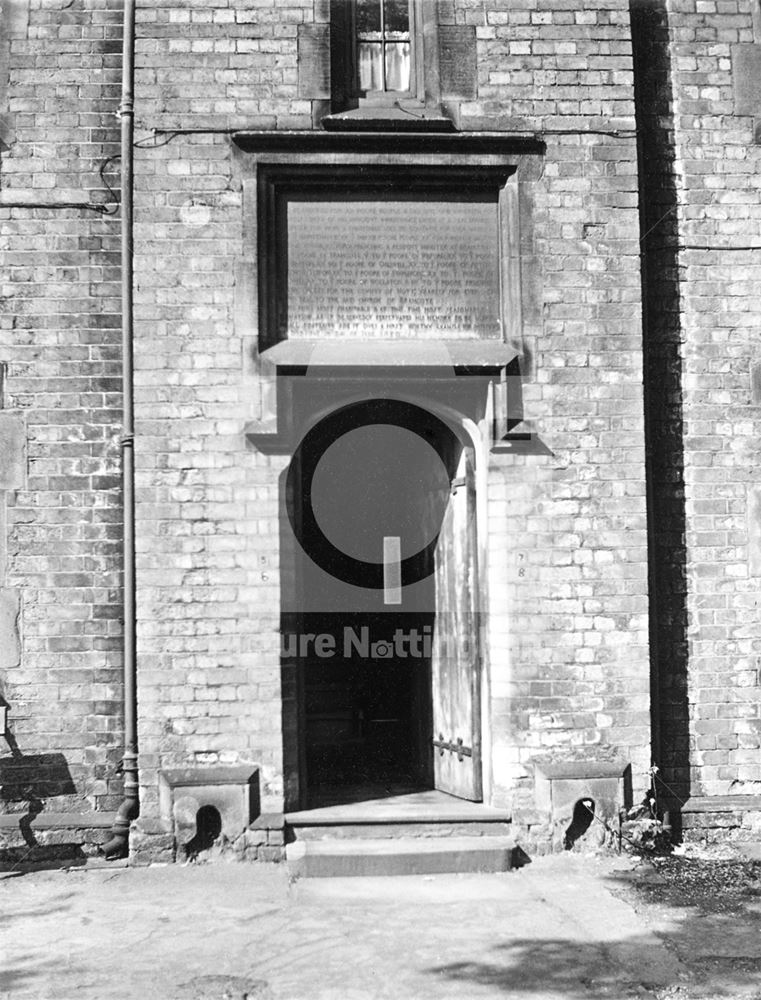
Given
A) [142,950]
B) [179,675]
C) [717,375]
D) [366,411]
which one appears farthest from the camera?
[366,411]

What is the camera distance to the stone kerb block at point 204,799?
22.0ft

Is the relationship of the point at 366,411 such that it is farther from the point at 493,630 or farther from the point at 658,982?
the point at 658,982

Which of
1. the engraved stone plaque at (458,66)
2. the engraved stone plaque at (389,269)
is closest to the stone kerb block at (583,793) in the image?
the engraved stone plaque at (389,269)

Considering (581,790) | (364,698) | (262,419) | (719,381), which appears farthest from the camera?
(364,698)

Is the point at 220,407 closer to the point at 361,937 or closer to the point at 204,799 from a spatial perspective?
the point at 204,799

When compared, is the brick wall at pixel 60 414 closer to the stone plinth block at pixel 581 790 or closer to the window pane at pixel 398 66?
the window pane at pixel 398 66

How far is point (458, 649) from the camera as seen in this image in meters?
7.49

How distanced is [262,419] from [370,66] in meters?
2.66

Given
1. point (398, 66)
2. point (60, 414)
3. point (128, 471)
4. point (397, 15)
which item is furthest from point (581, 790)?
point (397, 15)

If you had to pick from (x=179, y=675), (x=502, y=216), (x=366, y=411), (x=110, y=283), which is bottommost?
(x=179, y=675)

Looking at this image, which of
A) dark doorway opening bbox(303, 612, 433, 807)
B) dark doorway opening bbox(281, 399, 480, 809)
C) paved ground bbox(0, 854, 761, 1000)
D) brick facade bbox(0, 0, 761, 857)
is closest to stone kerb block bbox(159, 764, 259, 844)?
brick facade bbox(0, 0, 761, 857)

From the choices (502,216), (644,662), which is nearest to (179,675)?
(644,662)

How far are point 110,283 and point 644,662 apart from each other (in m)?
4.36

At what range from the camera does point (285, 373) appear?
22.9 feet
